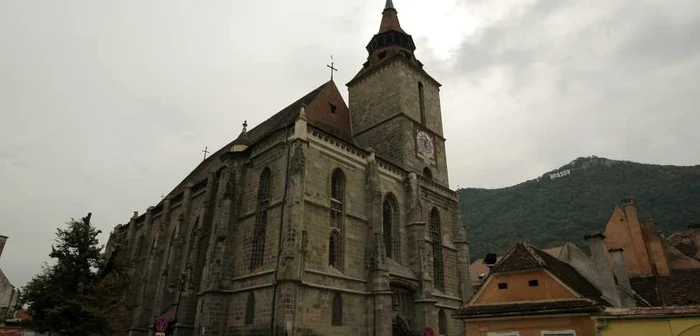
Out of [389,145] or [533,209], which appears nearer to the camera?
[389,145]

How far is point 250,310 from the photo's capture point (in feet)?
63.1

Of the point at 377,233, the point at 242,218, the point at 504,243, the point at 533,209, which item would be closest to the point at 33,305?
the point at 242,218

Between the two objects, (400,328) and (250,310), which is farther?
(400,328)

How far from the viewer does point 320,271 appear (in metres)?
19.0

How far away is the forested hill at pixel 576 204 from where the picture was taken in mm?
68000

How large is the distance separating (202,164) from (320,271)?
22417 millimetres

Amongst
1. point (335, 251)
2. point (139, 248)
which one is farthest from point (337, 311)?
point (139, 248)

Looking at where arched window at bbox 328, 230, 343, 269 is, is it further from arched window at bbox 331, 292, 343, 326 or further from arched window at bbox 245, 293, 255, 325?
arched window at bbox 245, 293, 255, 325

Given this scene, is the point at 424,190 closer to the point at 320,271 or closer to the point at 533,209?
the point at 320,271

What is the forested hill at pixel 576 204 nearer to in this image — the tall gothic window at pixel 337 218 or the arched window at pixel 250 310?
the tall gothic window at pixel 337 218

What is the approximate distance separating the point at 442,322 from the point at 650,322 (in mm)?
13362

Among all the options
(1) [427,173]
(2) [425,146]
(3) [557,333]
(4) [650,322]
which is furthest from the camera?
(2) [425,146]

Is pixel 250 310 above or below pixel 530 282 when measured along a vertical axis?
below

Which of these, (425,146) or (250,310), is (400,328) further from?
(425,146)
